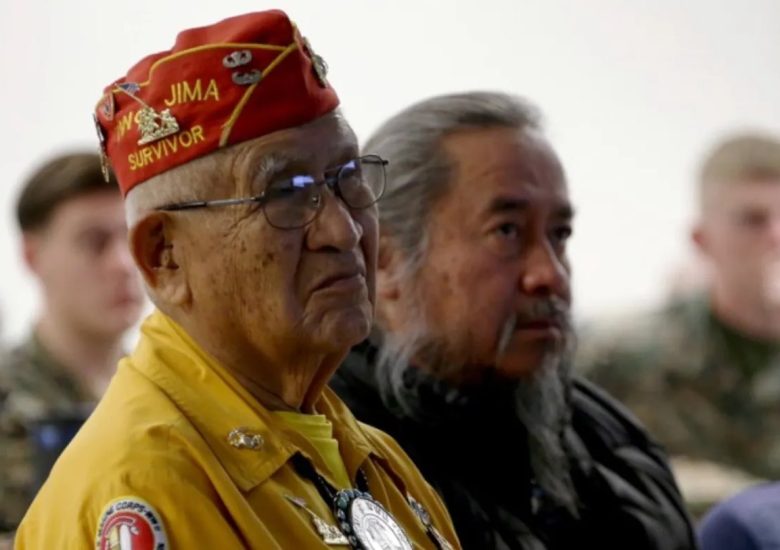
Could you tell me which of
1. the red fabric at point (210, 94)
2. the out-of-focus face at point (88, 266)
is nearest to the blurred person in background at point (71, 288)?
the out-of-focus face at point (88, 266)

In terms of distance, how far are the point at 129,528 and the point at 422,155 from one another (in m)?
1.26

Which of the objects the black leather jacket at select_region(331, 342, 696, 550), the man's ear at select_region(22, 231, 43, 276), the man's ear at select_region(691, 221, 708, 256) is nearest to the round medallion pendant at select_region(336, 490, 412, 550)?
the black leather jacket at select_region(331, 342, 696, 550)

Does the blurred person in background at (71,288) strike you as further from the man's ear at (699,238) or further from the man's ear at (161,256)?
the man's ear at (161,256)

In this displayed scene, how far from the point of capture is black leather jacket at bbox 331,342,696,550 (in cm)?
298

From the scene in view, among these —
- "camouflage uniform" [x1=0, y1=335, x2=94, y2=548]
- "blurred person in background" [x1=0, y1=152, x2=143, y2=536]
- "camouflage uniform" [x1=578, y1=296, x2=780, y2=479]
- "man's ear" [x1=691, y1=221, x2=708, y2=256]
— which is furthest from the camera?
"man's ear" [x1=691, y1=221, x2=708, y2=256]

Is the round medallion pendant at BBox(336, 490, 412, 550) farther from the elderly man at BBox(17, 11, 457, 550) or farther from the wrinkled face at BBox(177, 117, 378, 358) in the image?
the wrinkled face at BBox(177, 117, 378, 358)

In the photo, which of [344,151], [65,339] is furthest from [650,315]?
[344,151]

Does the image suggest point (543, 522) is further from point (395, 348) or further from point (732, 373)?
point (732, 373)

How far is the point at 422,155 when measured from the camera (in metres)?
3.10

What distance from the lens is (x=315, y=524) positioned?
2.16 metres

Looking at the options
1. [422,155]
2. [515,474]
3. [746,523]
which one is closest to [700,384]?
[746,523]

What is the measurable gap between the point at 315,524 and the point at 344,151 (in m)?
0.46

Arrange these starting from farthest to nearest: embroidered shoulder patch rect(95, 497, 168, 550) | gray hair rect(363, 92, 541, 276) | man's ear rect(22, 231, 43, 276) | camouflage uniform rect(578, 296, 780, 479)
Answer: camouflage uniform rect(578, 296, 780, 479) < man's ear rect(22, 231, 43, 276) < gray hair rect(363, 92, 541, 276) < embroidered shoulder patch rect(95, 497, 168, 550)

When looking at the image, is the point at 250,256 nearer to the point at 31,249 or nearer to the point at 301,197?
the point at 301,197
